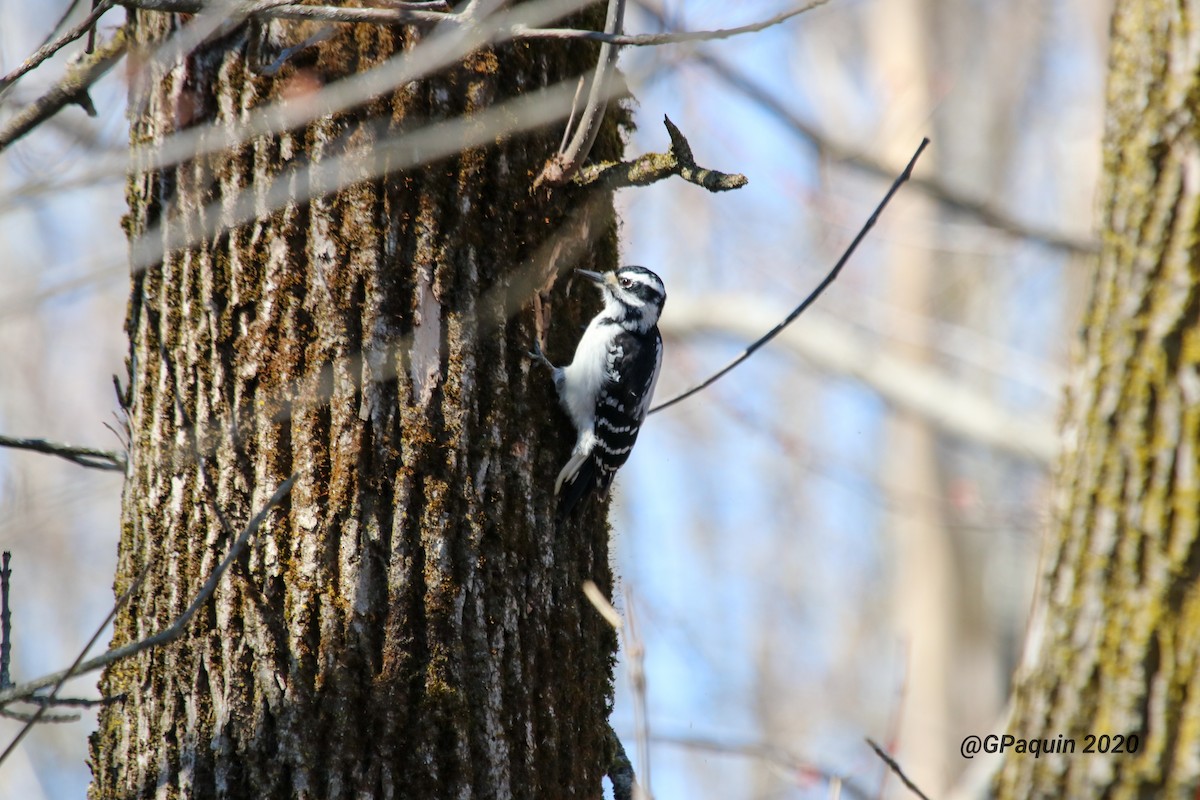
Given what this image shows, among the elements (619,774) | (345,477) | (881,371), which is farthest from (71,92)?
(881,371)

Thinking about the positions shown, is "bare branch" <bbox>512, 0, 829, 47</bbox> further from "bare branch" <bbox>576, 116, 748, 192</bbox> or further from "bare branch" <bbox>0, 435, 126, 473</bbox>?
"bare branch" <bbox>0, 435, 126, 473</bbox>

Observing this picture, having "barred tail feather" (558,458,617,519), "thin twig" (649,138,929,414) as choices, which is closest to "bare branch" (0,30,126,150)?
"barred tail feather" (558,458,617,519)

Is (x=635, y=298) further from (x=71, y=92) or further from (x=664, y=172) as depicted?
(x=71, y=92)

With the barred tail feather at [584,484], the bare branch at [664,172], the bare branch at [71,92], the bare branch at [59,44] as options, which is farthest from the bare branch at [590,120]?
the bare branch at [71,92]

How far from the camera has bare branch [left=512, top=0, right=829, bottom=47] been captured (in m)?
2.11

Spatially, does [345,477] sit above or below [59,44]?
below

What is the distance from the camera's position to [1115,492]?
422 centimetres

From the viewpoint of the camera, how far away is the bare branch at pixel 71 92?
133 inches

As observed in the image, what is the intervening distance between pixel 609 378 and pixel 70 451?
2.31 metres

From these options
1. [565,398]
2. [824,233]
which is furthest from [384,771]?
[824,233]

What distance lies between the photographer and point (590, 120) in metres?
3.09

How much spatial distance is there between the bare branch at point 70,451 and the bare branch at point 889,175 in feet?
20.1

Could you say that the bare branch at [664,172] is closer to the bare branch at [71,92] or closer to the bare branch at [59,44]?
the bare branch at [59,44]

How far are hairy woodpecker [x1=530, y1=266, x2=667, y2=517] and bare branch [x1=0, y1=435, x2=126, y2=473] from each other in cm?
141
